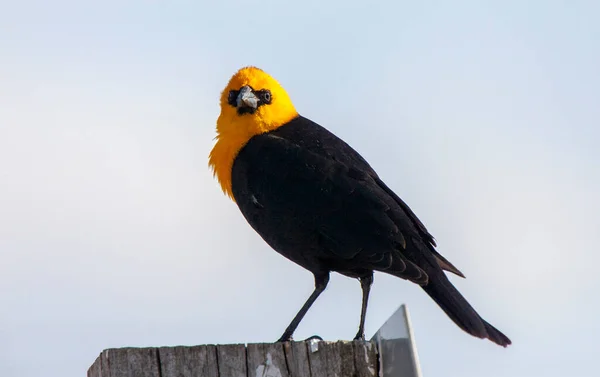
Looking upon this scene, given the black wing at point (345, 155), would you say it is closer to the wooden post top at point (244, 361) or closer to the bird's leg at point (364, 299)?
the bird's leg at point (364, 299)

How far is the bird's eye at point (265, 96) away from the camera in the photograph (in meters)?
7.32

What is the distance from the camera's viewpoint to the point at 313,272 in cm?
638

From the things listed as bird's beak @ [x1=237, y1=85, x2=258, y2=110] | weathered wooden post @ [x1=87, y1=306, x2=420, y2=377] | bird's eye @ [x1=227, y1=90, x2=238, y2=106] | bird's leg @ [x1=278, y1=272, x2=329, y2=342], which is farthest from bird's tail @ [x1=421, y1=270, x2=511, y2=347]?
bird's eye @ [x1=227, y1=90, x2=238, y2=106]

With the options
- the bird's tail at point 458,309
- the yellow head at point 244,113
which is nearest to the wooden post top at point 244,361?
the bird's tail at point 458,309

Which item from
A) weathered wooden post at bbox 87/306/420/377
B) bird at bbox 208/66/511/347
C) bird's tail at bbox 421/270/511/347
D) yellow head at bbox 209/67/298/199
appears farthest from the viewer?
yellow head at bbox 209/67/298/199

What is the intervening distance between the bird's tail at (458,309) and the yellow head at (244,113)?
1.61m

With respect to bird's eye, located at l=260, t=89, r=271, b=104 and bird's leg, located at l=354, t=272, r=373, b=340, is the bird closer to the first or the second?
bird's leg, located at l=354, t=272, r=373, b=340

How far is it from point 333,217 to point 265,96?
5.44 feet

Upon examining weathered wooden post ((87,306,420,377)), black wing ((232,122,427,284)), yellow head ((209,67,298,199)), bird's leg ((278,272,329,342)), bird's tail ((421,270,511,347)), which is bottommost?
weathered wooden post ((87,306,420,377))

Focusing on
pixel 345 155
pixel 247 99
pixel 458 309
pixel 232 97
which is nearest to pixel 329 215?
pixel 345 155

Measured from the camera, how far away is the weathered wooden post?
379cm

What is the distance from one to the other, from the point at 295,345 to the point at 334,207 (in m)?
2.25

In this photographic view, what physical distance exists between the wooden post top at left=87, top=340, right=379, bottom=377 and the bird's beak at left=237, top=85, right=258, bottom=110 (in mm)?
3431

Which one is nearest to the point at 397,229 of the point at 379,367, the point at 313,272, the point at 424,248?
the point at 424,248
